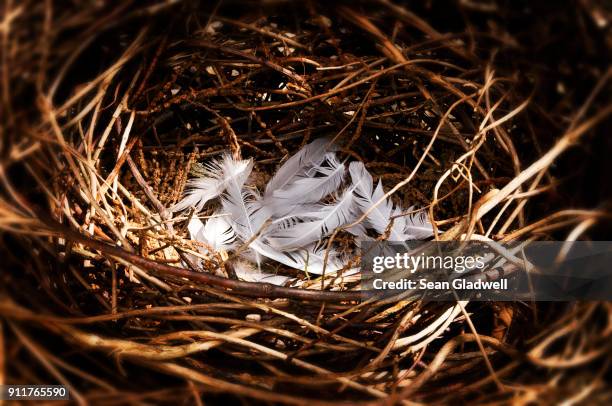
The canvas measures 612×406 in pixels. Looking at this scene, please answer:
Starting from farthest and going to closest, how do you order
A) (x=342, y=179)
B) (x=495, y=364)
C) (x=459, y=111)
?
(x=342, y=179) < (x=459, y=111) < (x=495, y=364)

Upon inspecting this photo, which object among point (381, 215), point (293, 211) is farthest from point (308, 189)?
point (381, 215)

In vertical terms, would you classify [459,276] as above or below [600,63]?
below

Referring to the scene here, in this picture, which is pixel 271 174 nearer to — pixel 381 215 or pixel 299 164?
pixel 299 164

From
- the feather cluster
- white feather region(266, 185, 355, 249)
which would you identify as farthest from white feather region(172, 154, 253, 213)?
white feather region(266, 185, 355, 249)

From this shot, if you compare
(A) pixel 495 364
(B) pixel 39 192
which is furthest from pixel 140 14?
(A) pixel 495 364

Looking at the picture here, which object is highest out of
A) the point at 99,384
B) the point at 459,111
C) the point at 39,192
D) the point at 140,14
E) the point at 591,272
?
the point at 459,111

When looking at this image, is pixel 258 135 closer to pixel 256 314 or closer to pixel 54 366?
pixel 256 314

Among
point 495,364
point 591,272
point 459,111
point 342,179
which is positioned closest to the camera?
point 591,272
